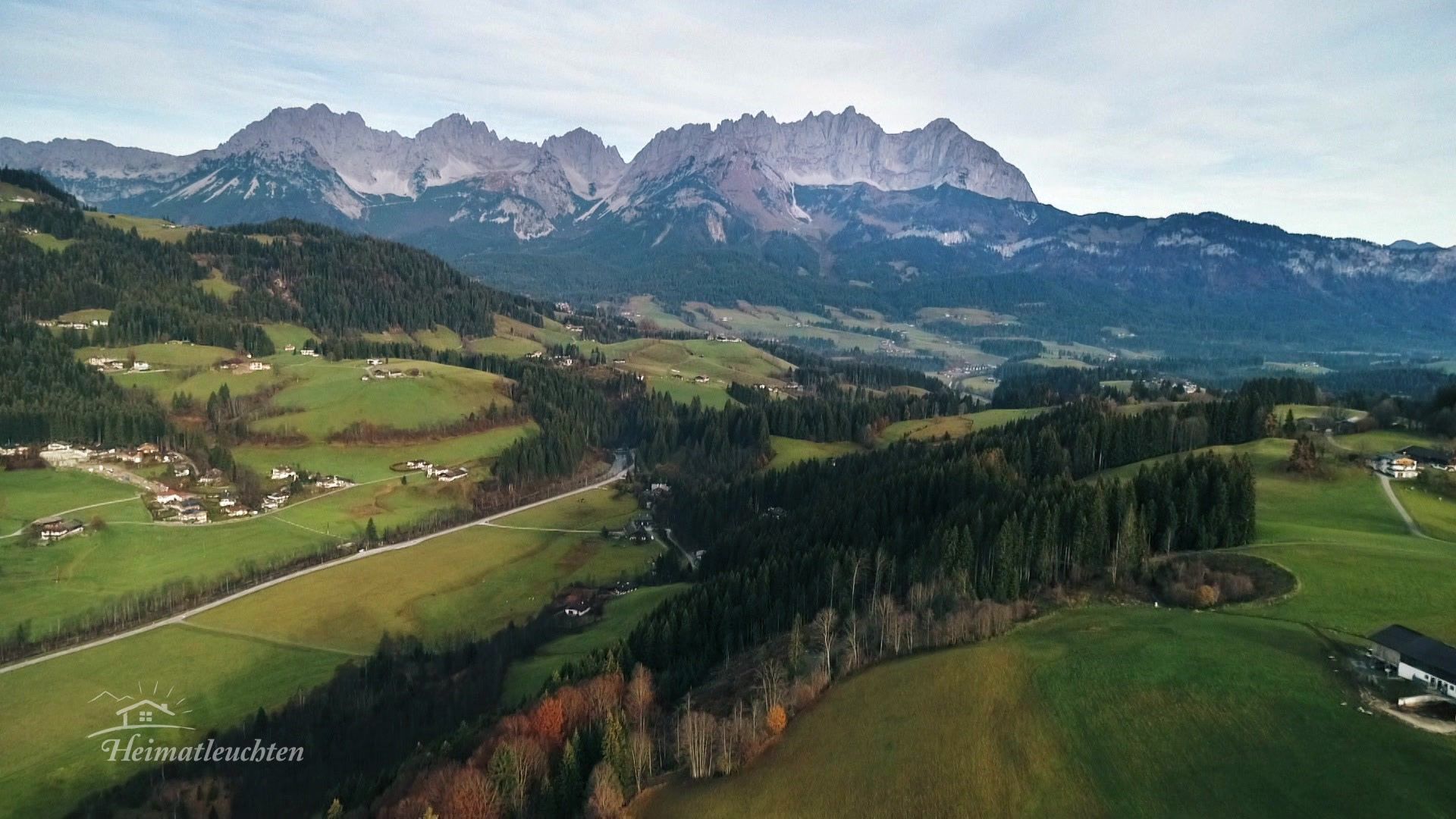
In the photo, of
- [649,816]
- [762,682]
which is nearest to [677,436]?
[762,682]

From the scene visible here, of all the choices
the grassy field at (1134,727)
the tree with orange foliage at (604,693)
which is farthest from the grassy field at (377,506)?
the grassy field at (1134,727)

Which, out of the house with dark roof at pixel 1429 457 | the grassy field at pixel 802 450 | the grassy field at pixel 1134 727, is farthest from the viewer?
the grassy field at pixel 802 450

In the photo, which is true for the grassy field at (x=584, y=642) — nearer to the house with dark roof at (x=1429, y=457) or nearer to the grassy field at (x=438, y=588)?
the grassy field at (x=438, y=588)

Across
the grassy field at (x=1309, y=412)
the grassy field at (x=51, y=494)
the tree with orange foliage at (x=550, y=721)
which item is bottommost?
the grassy field at (x=51, y=494)

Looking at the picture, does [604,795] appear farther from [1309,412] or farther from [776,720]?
[1309,412]

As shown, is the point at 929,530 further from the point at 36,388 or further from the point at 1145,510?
the point at 36,388

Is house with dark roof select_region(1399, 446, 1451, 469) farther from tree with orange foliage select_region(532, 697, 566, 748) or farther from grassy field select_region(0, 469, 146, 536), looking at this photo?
grassy field select_region(0, 469, 146, 536)
